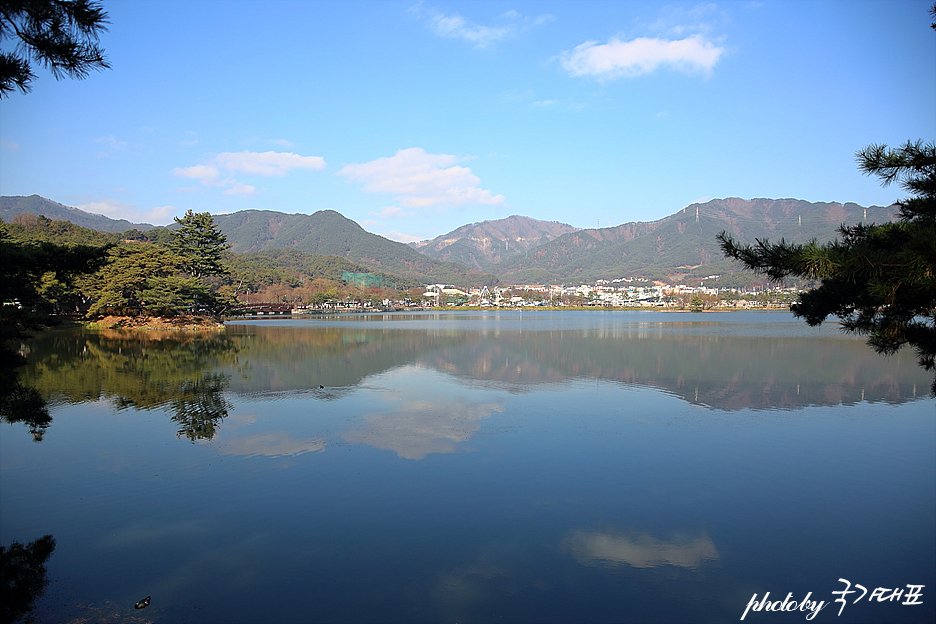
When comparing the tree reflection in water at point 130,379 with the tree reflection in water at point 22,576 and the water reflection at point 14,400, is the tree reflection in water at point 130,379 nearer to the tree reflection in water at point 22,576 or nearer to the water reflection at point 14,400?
the water reflection at point 14,400

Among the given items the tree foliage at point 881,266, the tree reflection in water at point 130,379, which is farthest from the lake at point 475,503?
the tree foliage at point 881,266

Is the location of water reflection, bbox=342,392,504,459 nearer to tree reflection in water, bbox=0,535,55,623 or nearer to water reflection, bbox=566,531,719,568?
water reflection, bbox=566,531,719,568

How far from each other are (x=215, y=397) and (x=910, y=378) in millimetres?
17076

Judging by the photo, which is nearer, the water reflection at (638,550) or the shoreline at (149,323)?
the water reflection at (638,550)

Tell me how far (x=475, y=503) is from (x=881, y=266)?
13.5 feet

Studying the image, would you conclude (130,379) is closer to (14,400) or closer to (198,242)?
(14,400)

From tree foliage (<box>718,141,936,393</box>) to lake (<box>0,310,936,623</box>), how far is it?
6.53ft

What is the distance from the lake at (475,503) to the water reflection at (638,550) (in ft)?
0.08

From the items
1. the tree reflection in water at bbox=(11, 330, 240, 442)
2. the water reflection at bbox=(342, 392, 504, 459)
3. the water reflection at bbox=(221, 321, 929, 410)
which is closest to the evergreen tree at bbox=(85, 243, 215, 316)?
the tree reflection in water at bbox=(11, 330, 240, 442)

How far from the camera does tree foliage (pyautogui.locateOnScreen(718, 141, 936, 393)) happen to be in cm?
360

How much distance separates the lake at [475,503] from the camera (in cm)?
405

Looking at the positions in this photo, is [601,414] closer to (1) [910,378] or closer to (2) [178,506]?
(2) [178,506]

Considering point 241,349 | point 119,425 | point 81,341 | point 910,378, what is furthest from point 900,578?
point 81,341

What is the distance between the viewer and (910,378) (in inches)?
558
